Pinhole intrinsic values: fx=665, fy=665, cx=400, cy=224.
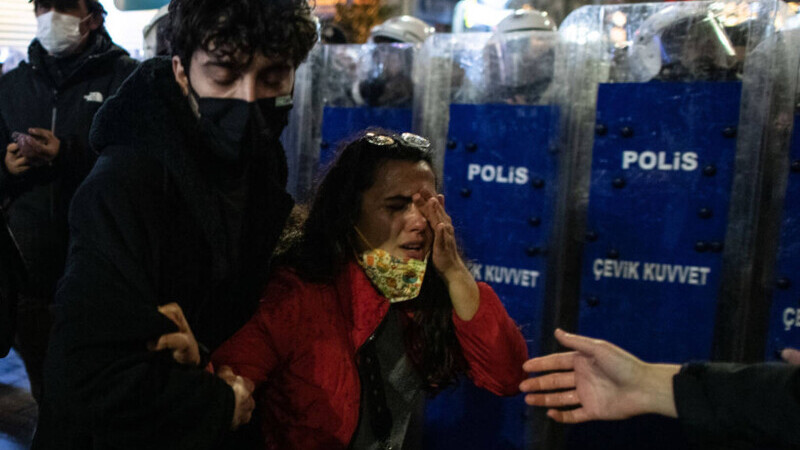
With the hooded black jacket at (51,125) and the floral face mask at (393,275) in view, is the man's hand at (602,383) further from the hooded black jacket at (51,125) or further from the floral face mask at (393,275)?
the hooded black jacket at (51,125)

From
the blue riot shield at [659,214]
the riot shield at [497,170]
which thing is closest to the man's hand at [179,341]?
the riot shield at [497,170]

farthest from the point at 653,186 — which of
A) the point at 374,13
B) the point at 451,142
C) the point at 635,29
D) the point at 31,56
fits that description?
the point at 31,56

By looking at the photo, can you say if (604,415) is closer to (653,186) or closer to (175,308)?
(175,308)

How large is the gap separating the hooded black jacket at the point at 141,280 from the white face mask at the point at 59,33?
248 centimetres

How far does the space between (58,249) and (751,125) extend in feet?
11.2

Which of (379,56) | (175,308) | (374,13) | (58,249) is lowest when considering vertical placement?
(58,249)

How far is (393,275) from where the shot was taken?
6.56ft

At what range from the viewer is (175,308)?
4.33 ft

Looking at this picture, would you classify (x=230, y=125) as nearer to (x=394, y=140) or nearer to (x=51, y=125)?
(x=394, y=140)

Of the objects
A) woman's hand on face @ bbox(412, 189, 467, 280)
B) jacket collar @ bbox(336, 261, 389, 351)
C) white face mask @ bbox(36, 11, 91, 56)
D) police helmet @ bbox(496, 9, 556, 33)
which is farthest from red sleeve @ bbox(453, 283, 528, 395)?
white face mask @ bbox(36, 11, 91, 56)

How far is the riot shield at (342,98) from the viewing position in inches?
148

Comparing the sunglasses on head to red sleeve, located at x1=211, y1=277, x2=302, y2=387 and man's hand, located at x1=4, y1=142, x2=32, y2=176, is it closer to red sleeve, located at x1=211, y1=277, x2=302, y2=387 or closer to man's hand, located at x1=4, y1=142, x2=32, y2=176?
red sleeve, located at x1=211, y1=277, x2=302, y2=387

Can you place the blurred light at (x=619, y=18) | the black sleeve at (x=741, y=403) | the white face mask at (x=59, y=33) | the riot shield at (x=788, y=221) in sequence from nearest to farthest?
the black sleeve at (x=741, y=403)
the riot shield at (x=788, y=221)
the blurred light at (x=619, y=18)
the white face mask at (x=59, y=33)

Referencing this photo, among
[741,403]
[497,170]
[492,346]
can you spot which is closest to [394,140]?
[492,346]
